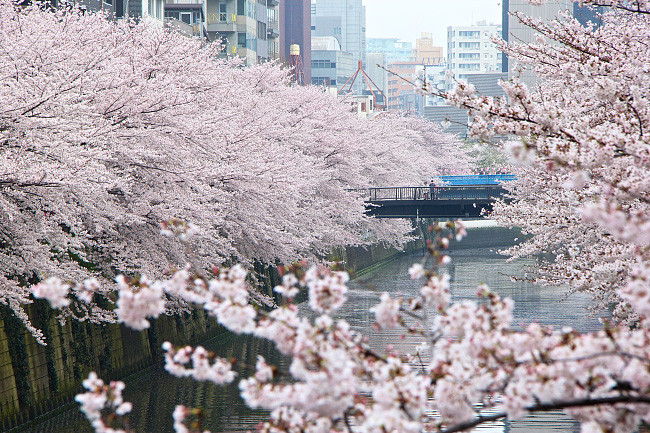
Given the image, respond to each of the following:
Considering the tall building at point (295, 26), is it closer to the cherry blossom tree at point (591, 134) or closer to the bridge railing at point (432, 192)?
the bridge railing at point (432, 192)

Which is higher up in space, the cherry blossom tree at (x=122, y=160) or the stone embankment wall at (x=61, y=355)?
the cherry blossom tree at (x=122, y=160)

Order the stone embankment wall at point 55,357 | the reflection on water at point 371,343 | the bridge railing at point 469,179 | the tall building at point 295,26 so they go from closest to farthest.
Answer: the stone embankment wall at point 55,357, the reflection on water at point 371,343, the bridge railing at point 469,179, the tall building at point 295,26

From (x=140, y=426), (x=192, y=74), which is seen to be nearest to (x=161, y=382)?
(x=140, y=426)

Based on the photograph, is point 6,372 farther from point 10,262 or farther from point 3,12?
point 3,12

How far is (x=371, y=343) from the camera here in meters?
28.8

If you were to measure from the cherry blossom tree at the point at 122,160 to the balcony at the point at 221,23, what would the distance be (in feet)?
127

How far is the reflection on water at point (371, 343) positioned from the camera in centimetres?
1944

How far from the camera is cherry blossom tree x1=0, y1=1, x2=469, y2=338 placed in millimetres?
17359

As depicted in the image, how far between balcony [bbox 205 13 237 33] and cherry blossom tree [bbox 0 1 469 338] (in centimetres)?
3880

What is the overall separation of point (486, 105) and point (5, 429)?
41.2 feet

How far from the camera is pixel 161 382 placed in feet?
79.7

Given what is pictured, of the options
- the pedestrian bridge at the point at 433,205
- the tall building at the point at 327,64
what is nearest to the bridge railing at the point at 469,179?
the pedestrian bridge at the point at 433,205

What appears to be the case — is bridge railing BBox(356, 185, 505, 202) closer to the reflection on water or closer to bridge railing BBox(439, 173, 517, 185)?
the reflection on water

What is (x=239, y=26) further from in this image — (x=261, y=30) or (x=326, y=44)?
(x=326, y=44)
